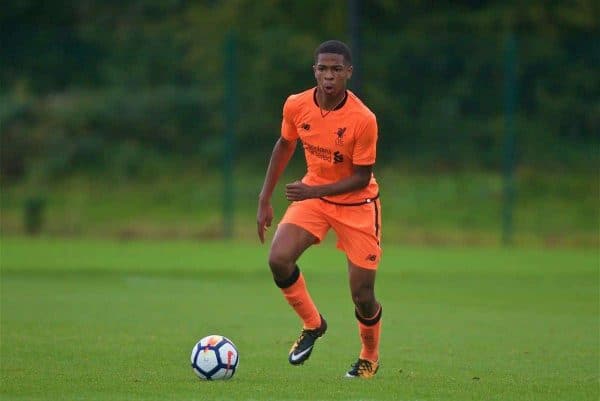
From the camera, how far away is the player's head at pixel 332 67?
902cm

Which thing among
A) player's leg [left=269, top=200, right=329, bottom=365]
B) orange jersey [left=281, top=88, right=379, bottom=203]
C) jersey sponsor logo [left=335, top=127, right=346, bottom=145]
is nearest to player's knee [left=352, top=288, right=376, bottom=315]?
player's leg [left=269, top=200, right=329, bottom=365]

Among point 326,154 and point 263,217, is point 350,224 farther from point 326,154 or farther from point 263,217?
point 263,217

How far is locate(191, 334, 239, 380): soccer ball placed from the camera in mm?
8547

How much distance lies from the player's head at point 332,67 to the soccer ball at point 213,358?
6.61 ft

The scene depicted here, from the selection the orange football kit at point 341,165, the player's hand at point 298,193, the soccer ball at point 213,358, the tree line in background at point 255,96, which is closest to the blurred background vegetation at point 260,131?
the tree line in background at point 255,96

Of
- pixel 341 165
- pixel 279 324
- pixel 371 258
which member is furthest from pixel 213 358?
pixel 279 324

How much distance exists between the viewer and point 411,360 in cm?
1011

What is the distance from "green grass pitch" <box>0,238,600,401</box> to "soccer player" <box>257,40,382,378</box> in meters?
0.50

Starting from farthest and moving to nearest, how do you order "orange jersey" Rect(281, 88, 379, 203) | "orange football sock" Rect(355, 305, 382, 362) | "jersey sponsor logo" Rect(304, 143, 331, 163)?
"orange football sock" Rect(355, 305, 382, 362) → "jersey sponsor logo" Rect(304, 143, 331, 163) → "orange jersey" Rect(281, 88, 379, 203)

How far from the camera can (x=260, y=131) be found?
78.4ft

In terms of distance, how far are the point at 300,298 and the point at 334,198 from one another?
2.60ft

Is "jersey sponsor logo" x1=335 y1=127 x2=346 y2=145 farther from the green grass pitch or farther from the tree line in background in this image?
the tree line in background

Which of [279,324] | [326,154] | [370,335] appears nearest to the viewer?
[326,154]

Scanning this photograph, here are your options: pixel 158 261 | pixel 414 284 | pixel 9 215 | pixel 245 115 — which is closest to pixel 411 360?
pixel 414 284
